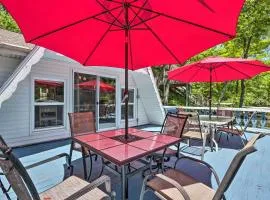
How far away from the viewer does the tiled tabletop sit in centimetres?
209

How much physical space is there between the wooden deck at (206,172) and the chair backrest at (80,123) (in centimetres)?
70

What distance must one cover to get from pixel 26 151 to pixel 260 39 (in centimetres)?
1535

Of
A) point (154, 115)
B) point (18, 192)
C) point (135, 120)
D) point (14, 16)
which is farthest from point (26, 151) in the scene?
point (154, 115)

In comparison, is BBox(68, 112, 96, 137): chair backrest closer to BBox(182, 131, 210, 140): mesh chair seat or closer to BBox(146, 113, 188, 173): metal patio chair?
BBox(146, 113, 188, 173): metal patio chair

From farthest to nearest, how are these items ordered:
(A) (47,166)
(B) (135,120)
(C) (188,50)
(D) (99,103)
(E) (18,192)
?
(B) (135,120) < (D) (99,103) < (A) (47,166) < (C) (188,50) < (E) (18,192)

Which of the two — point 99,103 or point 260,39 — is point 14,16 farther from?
point 260,39

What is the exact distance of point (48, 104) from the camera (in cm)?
596

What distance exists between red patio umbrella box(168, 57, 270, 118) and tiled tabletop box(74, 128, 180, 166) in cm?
269

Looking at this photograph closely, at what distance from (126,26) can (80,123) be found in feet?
6.91

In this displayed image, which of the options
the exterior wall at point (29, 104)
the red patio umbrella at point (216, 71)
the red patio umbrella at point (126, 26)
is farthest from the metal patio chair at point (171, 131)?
the exterior wall at point (29, 104)

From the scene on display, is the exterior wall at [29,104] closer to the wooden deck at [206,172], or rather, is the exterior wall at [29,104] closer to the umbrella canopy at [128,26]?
the wooden deck at [206,172]

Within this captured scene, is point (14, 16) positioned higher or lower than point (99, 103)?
higher

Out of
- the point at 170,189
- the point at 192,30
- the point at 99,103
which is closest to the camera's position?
the point at 170,189

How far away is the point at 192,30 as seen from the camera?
255 cm
